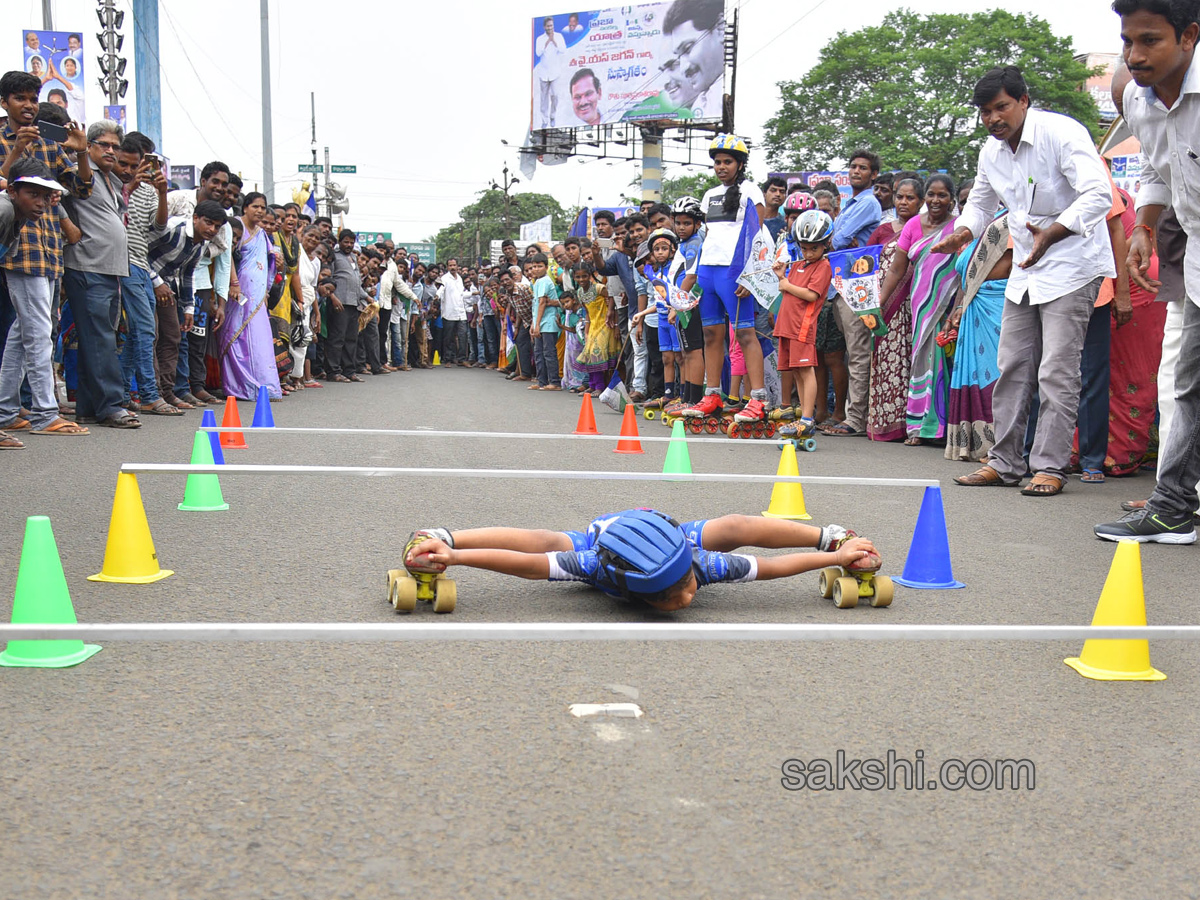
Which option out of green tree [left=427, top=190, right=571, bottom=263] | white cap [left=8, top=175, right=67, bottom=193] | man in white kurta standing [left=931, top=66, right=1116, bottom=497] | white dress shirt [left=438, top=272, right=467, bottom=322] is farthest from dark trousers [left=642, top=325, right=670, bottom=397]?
green tree [left=427, top=190, right=571, bottom=263]

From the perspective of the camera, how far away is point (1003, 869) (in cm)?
202

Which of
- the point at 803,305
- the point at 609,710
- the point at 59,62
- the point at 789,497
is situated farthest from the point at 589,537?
the point at 59,62

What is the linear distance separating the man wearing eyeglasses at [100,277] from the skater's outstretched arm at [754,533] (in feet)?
20.1

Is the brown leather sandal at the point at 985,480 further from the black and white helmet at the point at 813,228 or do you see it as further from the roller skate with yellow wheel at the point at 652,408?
the roller skate with yellow wheel at the point at 652,408

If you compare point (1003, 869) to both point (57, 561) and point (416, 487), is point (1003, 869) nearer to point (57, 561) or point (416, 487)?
point (57, 561)

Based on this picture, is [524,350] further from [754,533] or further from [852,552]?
[852,552]

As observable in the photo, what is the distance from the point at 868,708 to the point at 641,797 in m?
0.80

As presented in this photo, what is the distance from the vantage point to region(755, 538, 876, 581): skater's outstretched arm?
3.78 m

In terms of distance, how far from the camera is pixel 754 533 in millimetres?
3926

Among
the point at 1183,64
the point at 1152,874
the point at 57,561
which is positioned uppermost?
the point at 1183,64

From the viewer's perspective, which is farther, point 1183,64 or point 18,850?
point 1183,64

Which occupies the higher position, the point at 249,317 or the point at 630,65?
the point at 630,65

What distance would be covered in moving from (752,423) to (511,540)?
558cm

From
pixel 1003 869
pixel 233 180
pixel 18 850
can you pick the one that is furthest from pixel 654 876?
pixel 233 180
